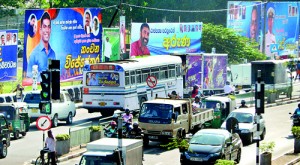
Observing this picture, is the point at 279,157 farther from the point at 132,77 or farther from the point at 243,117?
the point at 132,77

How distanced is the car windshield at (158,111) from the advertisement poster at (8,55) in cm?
1453

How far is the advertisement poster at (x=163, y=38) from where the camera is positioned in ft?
211

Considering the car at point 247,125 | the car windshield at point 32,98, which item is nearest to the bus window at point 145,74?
the car windshield at point 32,98

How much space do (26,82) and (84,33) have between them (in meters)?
8.98

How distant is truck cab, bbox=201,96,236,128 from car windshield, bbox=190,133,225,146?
348 inches

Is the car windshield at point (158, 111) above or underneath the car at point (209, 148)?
above

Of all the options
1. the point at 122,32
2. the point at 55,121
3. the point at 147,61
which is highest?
the point at 122,32

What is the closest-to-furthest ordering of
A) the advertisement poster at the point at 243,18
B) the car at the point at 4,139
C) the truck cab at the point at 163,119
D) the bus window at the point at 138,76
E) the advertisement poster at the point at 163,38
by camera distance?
1. the car at the point at 4,139
2. the truck cab at the point at 163,119
3. the bus window at the point at 138,76
4. the advertisement poster at the point at 163,38
5. the advertisement poster at the point at 243,18

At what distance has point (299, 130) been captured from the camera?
1393 inches

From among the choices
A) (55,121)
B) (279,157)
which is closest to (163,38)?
(55,121)

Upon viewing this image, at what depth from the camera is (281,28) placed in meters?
98.1

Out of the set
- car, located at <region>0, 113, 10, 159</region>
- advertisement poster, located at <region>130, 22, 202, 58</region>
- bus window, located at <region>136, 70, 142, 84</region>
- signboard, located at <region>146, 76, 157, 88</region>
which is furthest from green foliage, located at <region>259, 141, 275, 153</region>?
advertisement poster, located at <region>130, 22, 202, 58</region>

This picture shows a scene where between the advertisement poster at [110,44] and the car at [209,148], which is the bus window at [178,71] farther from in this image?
the car at [209,148]

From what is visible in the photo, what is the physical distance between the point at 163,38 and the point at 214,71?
7233 mm
